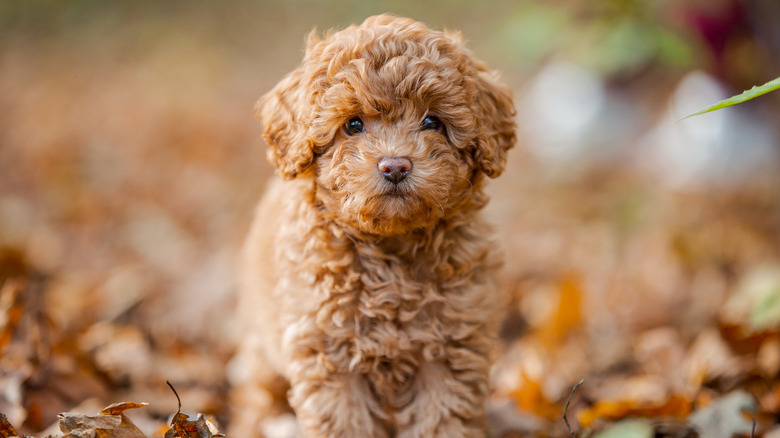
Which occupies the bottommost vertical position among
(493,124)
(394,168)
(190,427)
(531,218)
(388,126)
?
(190,427)

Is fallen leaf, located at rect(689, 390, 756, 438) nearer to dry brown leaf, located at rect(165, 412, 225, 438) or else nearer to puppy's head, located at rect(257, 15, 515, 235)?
puppy's head, located at rect(257, 15, 515, 235)

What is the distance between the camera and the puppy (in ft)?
9.38

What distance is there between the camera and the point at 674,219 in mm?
5879

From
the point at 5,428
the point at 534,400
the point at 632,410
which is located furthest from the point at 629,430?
the point at 5,428

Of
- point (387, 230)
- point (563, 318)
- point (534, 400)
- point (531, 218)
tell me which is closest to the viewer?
point (387, 230)

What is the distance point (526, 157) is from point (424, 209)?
5.26 meters

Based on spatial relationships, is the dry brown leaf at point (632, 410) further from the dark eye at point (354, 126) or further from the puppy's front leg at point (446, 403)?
the dark eye at point (354, 126)

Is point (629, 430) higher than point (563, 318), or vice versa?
point (563, 318)

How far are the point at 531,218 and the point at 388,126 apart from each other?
399cm

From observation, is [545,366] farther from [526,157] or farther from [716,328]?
[526,157]

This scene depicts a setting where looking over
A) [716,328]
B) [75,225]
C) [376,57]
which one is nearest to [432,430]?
[376,57]

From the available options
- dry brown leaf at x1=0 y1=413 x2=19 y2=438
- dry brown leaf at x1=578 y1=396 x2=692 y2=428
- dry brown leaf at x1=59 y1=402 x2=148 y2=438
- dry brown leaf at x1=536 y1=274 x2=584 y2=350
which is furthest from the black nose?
dry brown leaf at x1=536 y1=274 x2=584 y2=350

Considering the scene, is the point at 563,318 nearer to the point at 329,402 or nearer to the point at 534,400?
the point at 534,400

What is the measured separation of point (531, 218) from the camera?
6645 millimetres
